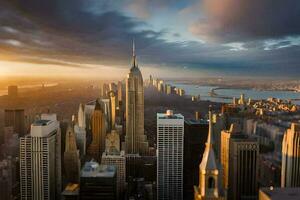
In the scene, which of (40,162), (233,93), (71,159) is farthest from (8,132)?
(233,93)

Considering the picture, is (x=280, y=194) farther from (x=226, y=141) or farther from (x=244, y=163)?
(x=244, y=163)

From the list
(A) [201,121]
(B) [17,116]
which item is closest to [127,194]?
(A) [201,121]

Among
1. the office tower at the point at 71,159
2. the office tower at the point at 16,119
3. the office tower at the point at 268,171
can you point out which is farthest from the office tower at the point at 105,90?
the office tower at the point at 268,171

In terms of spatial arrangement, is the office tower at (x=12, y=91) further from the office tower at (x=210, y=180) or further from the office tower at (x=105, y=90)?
the office tower at (x=210, y=180)

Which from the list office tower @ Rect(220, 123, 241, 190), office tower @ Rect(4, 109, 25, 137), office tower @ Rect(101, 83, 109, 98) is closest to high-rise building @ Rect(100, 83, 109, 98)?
office tower @ Rect(101, 83, 109, 98)

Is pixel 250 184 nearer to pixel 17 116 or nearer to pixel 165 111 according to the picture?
pixel 165 111

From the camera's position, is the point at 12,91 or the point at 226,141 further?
the point at 226,141
